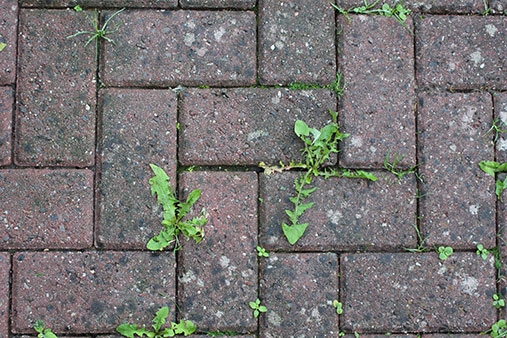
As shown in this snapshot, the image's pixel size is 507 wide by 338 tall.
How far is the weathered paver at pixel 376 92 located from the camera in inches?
97.1

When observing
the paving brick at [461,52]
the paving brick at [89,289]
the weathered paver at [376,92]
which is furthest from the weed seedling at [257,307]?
the paving brick at [461,52]

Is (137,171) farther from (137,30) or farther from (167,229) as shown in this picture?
(137,30)

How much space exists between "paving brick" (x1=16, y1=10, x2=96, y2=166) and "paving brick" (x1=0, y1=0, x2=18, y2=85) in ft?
0.12

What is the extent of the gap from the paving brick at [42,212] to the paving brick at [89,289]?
0.23 feet

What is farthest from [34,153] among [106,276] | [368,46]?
[368,46]

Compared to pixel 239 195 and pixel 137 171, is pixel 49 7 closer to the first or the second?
pixel 137 171

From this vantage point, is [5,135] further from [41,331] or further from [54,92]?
[41,331]

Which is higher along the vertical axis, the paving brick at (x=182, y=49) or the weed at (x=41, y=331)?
the paving brick at (x=182, y=49)

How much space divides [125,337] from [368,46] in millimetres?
1968

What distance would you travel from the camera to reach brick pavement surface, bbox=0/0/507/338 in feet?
7.79

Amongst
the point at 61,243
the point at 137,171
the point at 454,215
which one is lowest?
the point at 61,243

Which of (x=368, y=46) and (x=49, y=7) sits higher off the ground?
(x=49, y=7)

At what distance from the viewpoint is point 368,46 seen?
8.18 feet

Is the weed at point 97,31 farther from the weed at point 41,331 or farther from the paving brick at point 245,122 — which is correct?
the weed at point 41,331
